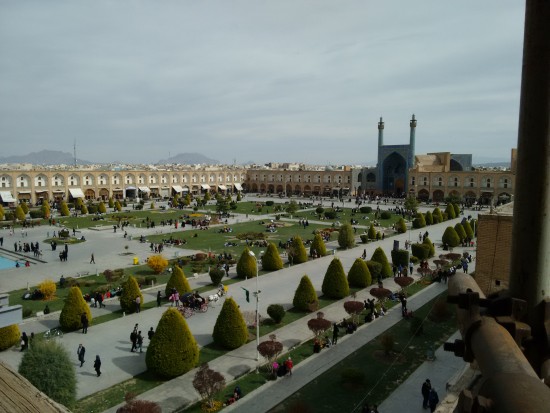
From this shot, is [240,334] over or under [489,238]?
under

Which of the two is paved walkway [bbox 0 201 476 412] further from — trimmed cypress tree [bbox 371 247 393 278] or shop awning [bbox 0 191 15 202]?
shop awning [bbox 0 191 15 202]

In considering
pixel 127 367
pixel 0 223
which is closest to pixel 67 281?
pixel 127 367

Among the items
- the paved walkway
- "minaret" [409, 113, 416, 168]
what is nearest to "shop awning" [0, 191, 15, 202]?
the paved walkway

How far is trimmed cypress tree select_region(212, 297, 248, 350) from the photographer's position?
1448 cm

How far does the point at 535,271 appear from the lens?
3.55m

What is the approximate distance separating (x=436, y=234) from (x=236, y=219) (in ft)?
69.0

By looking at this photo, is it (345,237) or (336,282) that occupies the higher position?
(345,237)

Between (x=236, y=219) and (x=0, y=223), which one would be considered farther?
(x=236, y=219)

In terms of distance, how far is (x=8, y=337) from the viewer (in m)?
14.8

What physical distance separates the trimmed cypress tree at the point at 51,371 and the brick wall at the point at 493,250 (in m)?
11.5

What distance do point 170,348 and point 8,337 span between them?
6505 mm

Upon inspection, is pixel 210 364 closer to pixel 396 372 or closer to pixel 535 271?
pixel 396 372

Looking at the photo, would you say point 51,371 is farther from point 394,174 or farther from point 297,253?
point 394,174

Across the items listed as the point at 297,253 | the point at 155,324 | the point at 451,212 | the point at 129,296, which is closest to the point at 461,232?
the point at 297,253
